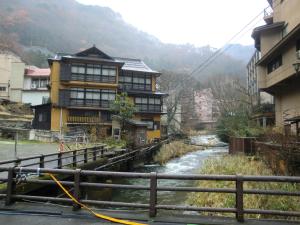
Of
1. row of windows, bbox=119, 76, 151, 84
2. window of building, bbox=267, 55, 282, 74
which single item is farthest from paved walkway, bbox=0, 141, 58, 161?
row of windows, bbox=119, 76, 151, 84

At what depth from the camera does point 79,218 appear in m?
6.08

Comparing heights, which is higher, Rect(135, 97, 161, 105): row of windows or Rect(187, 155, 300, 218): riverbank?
Rect(135, 97, 161, 105): row of windows

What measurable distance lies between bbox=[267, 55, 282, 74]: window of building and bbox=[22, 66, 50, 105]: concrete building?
1574 inches

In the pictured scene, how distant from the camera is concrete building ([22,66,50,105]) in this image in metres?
54.4

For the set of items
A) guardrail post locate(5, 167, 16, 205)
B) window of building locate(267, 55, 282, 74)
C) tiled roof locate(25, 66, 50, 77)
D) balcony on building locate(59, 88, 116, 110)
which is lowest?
guardrail post locate(5, 167, 16, 205)

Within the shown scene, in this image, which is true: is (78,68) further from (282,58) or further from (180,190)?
(180,190)

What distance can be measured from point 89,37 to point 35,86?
6615 cm

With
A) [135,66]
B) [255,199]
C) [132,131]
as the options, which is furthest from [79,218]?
[135,66]

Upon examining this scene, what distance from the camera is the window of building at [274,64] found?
22487 millimetres

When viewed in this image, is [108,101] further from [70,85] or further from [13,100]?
[13,100]

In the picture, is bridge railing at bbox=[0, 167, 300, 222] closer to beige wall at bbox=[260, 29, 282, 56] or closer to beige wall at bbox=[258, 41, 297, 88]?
beige wall at bbox=[258, 41, 297, 88]

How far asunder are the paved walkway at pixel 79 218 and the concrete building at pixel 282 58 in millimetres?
15078

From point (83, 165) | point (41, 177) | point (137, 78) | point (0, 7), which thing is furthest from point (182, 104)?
point (0, 7)

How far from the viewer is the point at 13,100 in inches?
2130
